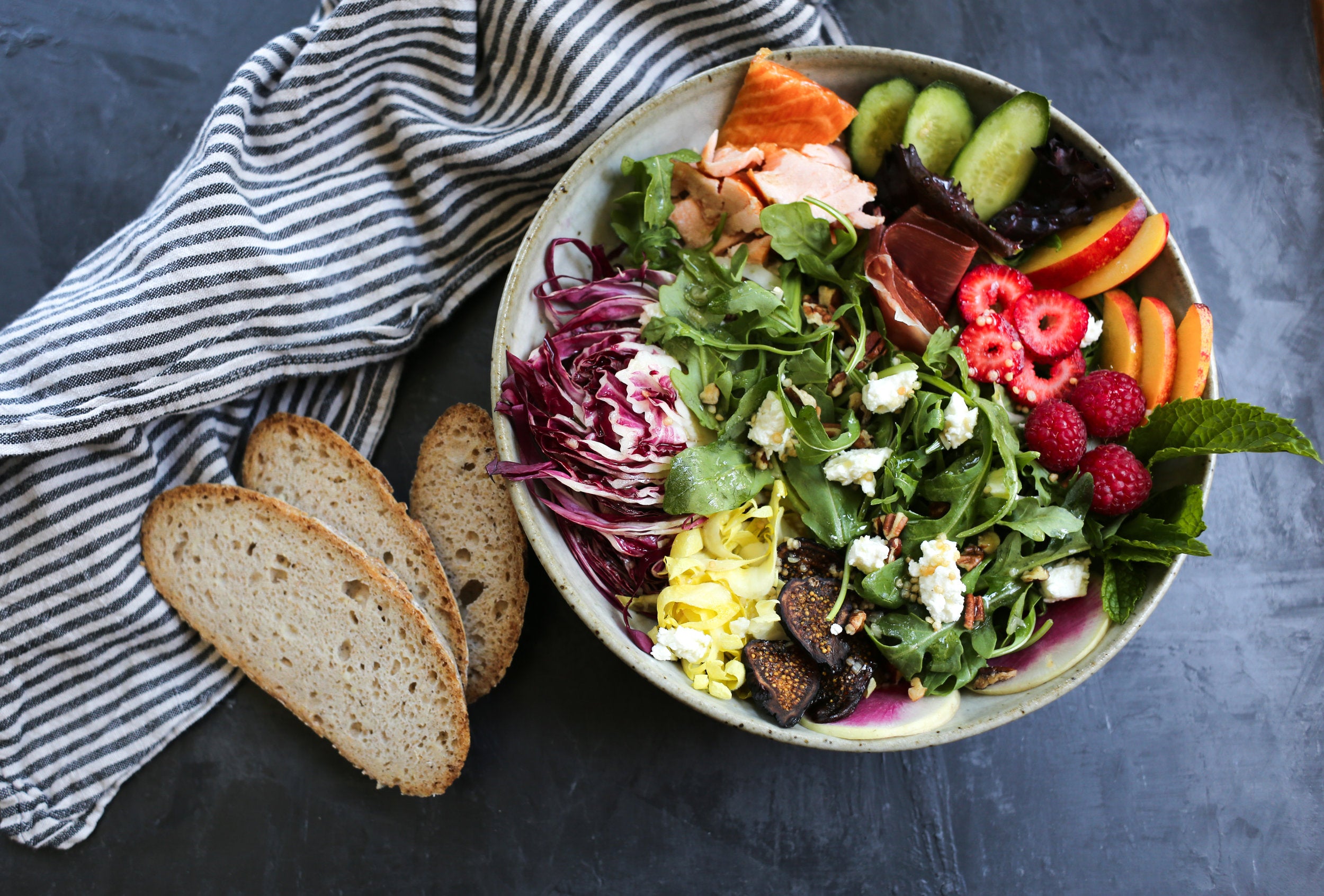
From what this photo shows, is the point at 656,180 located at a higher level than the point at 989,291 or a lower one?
higher

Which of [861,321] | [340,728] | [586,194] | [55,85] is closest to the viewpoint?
[861,321]

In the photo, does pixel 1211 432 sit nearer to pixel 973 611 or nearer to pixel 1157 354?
pixel 1157 354

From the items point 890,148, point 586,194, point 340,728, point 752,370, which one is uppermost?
point 890,148

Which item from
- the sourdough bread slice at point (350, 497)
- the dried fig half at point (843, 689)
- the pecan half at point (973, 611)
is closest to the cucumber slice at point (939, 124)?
the pecan half at point (973, 611)

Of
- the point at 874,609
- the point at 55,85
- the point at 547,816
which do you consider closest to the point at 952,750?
the point at 874,609

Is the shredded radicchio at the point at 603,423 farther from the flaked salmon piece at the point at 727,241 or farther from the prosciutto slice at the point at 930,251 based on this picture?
the prosciutto slice at the point at 930,251

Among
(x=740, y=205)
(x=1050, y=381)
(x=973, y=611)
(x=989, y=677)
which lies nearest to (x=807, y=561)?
(x=973, y=611)

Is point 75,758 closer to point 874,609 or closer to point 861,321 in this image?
point 874,609
